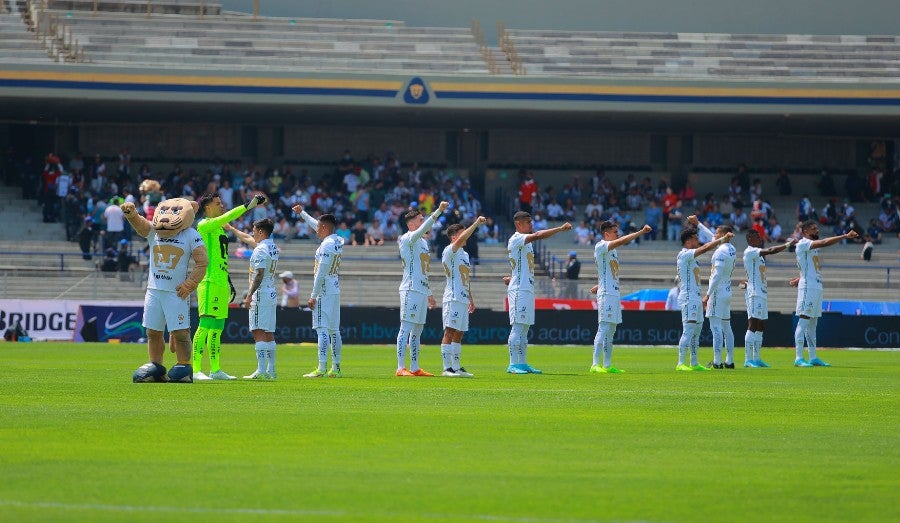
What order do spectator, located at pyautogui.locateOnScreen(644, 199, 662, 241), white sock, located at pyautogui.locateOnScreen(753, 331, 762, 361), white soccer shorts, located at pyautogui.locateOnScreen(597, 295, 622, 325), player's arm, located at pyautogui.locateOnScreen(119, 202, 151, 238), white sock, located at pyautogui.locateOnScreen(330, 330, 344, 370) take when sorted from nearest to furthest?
player's arm, located at pyautogui.locateOnScreen(119, 202, 151, 238), white sock, located at pyautogui.locateOnScreen(330, 330, 344, 370), white soccer shorts, located at pyautogui.locateOnScreen(597, 295, 622, 325), white sock, located at pyautogui.locateOnScreen(753, 331, 762, 361), spectator, located at pyautogui.locateOnScreen(644, 199, 662, 241)

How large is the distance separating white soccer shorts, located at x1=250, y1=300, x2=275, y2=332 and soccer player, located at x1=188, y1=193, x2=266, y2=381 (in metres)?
0.63

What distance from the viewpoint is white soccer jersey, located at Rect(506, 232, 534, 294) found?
2023 centimetres

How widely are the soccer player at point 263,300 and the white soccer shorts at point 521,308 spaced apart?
418cm

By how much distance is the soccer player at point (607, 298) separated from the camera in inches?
819

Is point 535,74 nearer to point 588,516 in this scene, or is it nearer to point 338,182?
point 338,182

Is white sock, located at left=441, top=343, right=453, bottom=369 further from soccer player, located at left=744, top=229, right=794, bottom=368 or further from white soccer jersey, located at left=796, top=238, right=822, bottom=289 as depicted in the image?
white soccer jersey, located at left=796, top=238, right=822, bottom=289

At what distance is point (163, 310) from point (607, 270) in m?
8.30

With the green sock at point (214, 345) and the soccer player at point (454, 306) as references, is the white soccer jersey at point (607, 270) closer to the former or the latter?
the soccer player at point (454, 306)

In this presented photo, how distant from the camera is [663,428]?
11594 mm

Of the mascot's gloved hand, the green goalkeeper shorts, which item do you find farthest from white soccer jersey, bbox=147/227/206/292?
the green goalkeeper shorts

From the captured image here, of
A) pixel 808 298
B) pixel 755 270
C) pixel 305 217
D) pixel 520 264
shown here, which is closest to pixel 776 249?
pixel 755 270

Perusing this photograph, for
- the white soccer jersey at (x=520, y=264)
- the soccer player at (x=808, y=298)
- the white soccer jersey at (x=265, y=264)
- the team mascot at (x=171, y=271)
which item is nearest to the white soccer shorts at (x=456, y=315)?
the white soccer jersey at (x=520, y=264)

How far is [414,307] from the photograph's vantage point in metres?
18.8

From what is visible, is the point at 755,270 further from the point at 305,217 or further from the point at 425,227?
the point at 305,217
